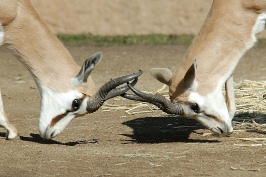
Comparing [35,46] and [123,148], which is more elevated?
[35,46]

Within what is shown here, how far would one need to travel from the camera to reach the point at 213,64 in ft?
31.0

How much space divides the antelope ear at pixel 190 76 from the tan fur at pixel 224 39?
21cm

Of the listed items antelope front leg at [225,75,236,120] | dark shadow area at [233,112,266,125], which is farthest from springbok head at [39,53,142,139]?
dark shadow area at [233,112,266,125]

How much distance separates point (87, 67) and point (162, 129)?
1.70 metres

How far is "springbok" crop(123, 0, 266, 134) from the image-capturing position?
9.34m

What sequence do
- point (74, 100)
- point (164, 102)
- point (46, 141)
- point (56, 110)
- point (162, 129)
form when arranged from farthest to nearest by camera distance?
point (162, 129), point (46, 141), point (56, 110), point (74, 100), point (164, 102)

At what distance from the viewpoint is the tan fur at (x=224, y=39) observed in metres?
9.43

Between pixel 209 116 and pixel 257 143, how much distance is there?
62cm

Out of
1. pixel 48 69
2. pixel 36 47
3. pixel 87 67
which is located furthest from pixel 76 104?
pixel 36 47

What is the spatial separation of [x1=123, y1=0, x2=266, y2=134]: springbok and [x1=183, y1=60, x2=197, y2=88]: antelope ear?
0.01 m

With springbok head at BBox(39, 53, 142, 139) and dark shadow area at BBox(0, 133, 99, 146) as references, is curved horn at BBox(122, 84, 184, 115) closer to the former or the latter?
springbok head at BBox(39, 53, 142, 139)

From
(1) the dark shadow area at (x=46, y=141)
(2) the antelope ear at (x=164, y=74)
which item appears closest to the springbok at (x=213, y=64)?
(2) the antelope ear at (x=164, y=74)

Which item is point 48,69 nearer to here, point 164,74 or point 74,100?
point 74,100

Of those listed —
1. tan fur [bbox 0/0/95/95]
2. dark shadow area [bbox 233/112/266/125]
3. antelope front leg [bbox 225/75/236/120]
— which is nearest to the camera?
tan fur [bbox 0/0/95/95]
